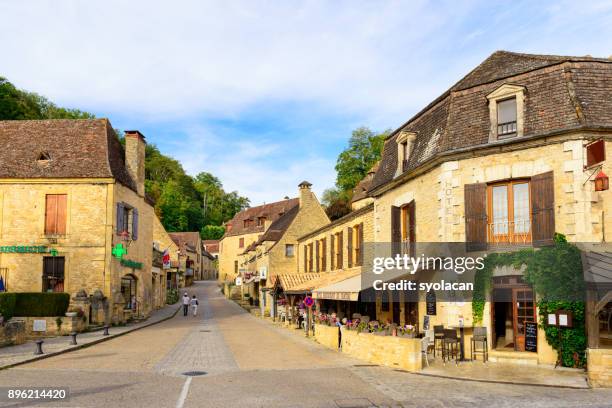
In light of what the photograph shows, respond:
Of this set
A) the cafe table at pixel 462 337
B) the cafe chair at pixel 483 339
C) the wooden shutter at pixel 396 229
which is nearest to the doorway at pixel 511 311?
the cafe chair at pixel 483 339

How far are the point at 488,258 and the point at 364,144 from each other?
50.4 metres

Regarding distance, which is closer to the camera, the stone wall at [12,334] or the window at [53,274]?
the stone wall at [12,334]

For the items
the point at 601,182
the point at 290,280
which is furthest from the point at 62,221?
the point at 601,182

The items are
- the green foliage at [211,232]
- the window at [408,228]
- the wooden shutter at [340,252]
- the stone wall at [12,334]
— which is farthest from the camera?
the green foliage at [211,232]

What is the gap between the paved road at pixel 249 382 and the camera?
1038 cm

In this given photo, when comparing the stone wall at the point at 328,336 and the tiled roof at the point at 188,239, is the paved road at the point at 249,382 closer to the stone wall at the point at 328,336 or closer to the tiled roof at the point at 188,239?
the stone wall at the point at 328,336

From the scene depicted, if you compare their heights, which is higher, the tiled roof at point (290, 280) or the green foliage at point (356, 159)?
the green foliage at point (356, 159)

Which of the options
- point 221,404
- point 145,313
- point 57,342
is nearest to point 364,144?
point 145,313

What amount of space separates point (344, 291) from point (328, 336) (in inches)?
124

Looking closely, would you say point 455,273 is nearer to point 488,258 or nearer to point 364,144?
point 488,258

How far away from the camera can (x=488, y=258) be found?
52.0ft

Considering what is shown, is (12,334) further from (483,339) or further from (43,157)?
(483,339)

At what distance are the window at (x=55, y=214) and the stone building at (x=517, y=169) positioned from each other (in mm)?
18060

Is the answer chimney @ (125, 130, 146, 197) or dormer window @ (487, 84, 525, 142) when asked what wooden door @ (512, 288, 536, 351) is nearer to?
dormer window @ (487, 84, 525, 142)
